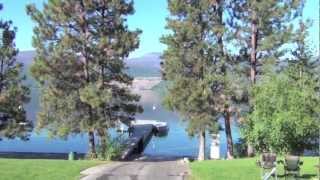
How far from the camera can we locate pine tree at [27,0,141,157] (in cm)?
4534

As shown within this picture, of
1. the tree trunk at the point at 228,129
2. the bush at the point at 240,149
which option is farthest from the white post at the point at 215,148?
the bush at the point at 240,149

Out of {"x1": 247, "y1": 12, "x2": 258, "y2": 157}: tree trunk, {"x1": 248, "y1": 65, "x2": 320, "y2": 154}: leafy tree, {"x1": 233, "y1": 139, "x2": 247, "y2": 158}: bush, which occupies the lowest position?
{"x1": 233, "y1": 139, "x2": 247, "y2": 158}: bush

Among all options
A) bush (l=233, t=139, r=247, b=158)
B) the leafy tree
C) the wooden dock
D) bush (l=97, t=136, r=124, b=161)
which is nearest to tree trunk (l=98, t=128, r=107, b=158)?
bush (l=97, t=136, r=124, b=161)

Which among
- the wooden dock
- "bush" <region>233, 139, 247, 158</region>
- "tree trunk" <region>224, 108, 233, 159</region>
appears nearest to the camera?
"tree trunk" <region>224, 108, 233, 159</region>

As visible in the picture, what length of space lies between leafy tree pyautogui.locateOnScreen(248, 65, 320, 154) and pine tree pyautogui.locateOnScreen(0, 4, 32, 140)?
14.9 metres

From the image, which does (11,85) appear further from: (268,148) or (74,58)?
(268,148)

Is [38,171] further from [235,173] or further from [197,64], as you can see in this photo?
[197,64]

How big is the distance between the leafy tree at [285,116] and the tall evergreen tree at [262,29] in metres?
3.76

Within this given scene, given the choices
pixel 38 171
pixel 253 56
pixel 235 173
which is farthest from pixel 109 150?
pixel 235 173

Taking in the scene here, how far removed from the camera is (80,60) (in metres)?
46.5

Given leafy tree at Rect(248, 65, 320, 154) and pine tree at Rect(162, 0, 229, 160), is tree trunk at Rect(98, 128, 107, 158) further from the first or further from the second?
leafy tree at Rect(248, 65, 320, 154)

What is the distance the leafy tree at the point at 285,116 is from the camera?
39.6m

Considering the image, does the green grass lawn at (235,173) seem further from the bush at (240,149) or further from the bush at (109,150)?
the bush at (240,149)

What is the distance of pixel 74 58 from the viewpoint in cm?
4606
